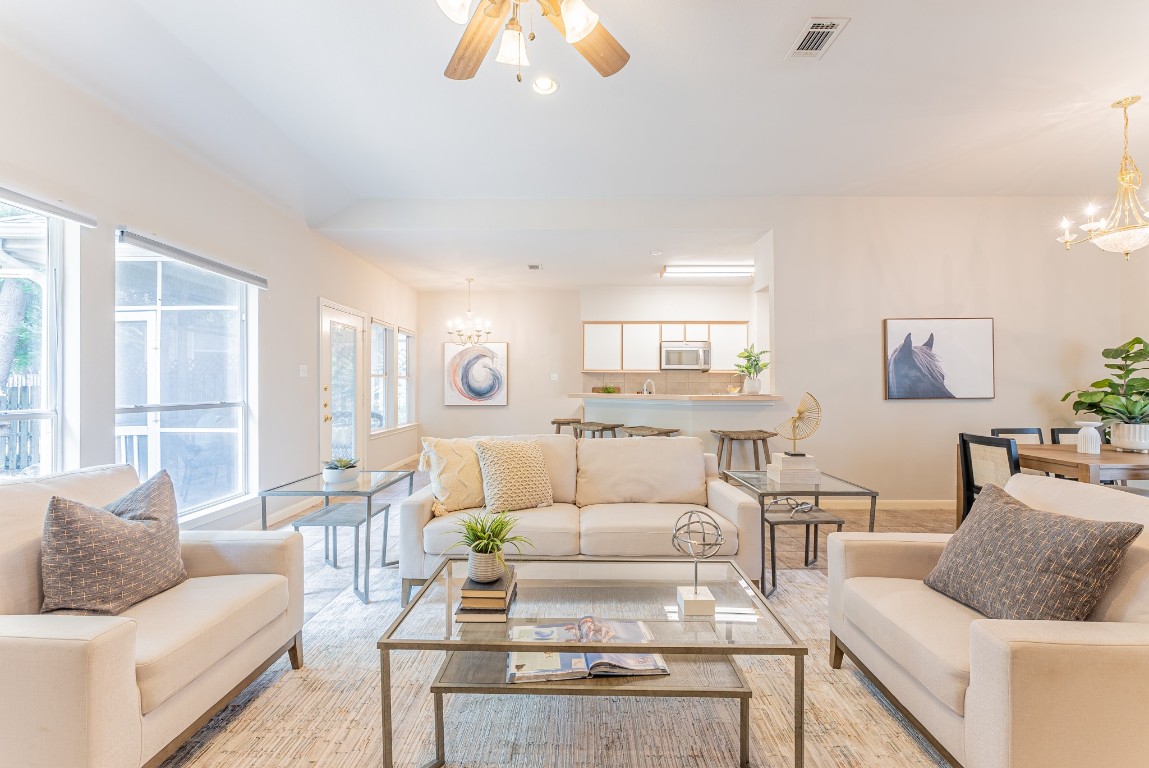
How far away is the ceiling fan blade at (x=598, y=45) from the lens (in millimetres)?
1948

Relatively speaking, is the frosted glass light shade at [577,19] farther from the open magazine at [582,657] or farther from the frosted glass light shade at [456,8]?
the open magazine at [582,657]

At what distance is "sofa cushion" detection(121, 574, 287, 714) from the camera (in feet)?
4.75

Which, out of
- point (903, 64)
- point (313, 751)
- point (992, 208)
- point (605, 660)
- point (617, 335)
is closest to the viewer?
point (605, 660)

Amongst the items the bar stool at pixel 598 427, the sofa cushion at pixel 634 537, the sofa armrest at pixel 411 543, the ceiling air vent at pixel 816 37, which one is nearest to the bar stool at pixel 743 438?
the bar stool at pixel 598 427

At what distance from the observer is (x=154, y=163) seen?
323cm

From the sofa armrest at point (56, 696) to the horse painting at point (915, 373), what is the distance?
5.62 metres

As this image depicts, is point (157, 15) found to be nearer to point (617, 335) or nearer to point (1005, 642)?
point (1005, 642)

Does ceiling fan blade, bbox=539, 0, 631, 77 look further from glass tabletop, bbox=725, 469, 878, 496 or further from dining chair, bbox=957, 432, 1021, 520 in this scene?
dining chair, bbox=957, 432, 1021, 520

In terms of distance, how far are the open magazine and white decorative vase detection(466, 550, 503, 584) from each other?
193 mm

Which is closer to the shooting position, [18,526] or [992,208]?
[18,526]

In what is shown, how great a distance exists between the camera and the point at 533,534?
2701 millimetres

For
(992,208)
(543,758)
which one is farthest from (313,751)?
(992,208)

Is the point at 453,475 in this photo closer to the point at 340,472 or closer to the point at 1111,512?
the point at 340,472

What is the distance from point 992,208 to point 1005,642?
530 cm
